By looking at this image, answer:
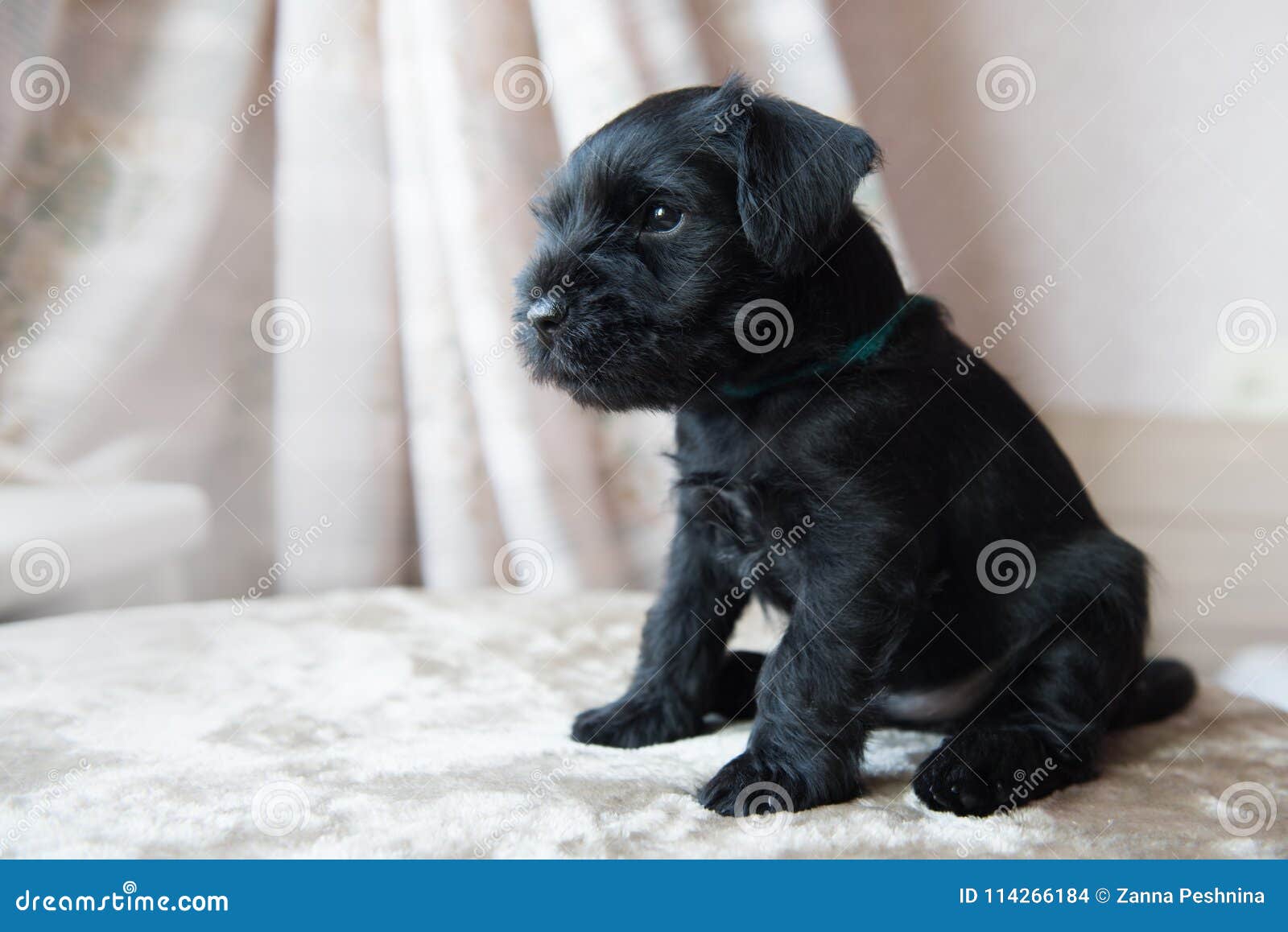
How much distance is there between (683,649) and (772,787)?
1.38ft

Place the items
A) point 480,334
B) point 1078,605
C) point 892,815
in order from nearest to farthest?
point 892,815 < point 1078,605 < point 480,334

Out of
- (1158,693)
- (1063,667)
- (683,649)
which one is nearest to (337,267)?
(683,649)

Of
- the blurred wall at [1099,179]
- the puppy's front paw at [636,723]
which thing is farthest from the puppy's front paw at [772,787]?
the blurred wall at [1099,179]

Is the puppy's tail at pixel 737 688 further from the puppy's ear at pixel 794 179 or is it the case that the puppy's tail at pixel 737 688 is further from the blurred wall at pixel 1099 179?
the blurred wall at pixel 1099 179

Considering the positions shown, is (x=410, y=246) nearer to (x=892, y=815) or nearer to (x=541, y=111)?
(x=541, y=111)

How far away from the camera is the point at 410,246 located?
309 centimetres

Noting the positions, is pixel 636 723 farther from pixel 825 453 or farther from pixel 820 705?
pixel 825 453

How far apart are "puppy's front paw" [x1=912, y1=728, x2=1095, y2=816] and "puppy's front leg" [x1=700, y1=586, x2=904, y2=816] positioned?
13 centimetres

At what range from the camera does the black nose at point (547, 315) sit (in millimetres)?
1636

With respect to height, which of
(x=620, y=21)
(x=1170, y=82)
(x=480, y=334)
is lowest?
(x=480, y=334)

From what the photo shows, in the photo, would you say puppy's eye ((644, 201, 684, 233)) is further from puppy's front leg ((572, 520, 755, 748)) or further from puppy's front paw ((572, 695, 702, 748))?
puppy's front paw ((572, 695, 702, 748))

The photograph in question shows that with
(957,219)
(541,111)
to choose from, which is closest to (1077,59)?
(957,219)

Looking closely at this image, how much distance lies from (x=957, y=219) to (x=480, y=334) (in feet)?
4.83

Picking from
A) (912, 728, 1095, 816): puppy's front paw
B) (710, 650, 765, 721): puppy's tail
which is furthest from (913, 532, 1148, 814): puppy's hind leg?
(710, 650, 765, 721): puppy's tail
